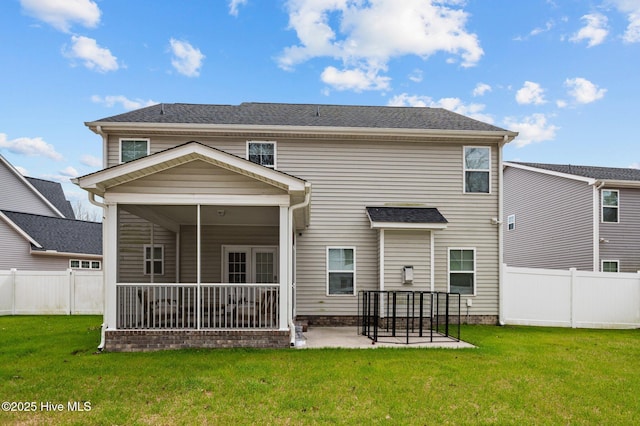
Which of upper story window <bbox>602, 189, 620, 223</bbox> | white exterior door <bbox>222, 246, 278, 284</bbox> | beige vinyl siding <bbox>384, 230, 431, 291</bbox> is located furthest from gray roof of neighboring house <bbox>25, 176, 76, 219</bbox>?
upper story window <bbox>602, 189, 620, 223</bbox>

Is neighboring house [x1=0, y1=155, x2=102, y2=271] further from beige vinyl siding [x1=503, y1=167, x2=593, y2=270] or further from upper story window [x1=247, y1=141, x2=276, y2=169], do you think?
beige vinyl siding [x1=503, y1=167, x2=593, y2=270]

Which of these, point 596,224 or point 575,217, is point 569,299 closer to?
point 596,224

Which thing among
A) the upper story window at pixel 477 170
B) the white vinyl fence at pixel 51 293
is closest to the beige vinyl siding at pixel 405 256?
the upper story window at pixel 477 170

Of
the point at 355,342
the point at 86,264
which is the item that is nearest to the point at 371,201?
the point at 355,342

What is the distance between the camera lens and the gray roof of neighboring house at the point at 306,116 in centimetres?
1137

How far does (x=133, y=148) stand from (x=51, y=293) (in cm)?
600

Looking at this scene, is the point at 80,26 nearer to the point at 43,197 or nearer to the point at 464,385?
the point at 43,197

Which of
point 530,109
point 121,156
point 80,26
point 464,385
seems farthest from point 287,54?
point 464,385

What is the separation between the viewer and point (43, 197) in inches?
946

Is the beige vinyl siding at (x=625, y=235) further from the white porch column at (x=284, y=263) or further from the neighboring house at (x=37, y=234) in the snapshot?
the neighboring house at (x=37, y=234)

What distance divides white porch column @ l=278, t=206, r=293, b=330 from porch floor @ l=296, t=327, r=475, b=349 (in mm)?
697

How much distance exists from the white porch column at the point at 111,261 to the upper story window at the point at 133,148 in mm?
3918

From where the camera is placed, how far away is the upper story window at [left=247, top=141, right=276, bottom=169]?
1116cm

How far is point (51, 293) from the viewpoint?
13453 mm
